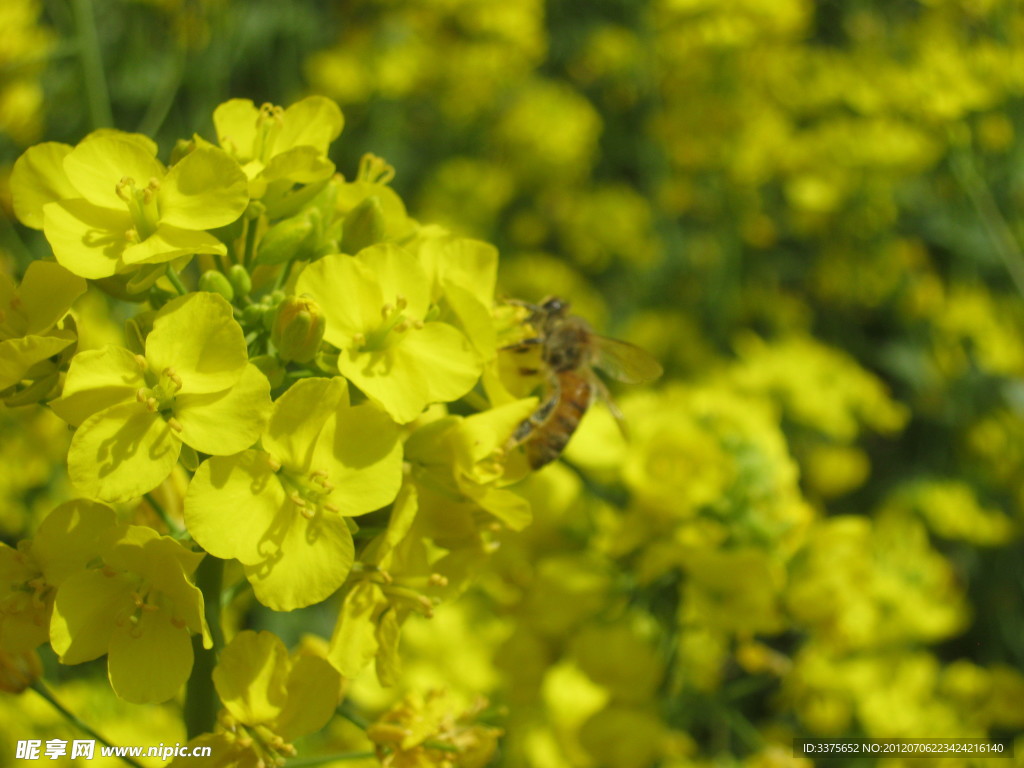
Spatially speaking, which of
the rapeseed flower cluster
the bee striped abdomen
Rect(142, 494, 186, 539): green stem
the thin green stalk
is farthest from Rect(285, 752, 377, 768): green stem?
the thin green stalk

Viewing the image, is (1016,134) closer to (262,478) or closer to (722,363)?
(722,363)

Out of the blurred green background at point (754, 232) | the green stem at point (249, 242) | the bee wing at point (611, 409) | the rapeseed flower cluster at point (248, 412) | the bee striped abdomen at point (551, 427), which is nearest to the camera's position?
the rapeseed flower cluster at point (248, 412)

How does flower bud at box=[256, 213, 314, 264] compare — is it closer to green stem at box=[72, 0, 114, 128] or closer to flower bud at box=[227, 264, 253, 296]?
flower bud at box=[227, 264, 253, 296]

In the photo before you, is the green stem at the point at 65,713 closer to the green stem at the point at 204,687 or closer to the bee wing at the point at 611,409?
the green stem at the point at 204,687

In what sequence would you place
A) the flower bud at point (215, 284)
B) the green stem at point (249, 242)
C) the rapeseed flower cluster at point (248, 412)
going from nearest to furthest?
1. the rapeseed flower cluster at point (248, 412)
2. the flower bud at point (215, 284)
3. the green stem at point (249, 242)

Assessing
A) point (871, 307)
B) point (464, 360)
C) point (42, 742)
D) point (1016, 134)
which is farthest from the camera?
point (871, 307)

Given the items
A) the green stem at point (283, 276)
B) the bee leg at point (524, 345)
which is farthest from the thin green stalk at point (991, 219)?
the green stem at point (283, 276)

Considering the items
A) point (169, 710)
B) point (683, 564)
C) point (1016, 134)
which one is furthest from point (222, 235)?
point (1016, 134)
